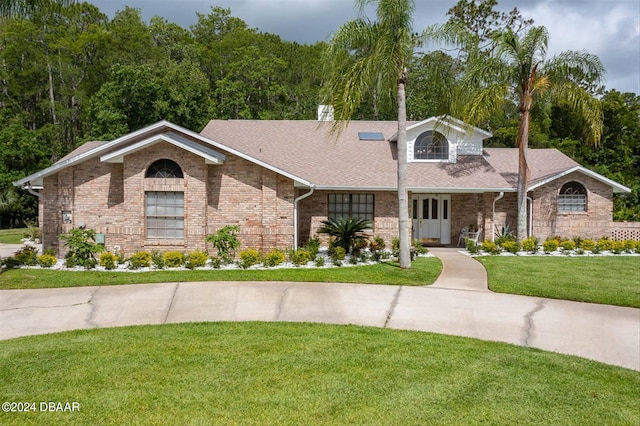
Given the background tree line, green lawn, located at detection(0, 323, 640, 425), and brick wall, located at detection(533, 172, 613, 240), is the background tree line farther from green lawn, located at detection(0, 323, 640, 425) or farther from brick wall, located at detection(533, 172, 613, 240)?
green lawn, located at detection(0, 323, 640, 425)

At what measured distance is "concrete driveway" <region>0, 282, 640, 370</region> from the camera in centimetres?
716

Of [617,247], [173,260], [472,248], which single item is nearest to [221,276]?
[173,260]

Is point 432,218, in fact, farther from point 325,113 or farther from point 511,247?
point 325,113

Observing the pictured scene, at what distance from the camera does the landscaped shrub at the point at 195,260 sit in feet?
42.2

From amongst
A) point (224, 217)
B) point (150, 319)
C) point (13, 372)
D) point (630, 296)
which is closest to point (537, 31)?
point (630, 296)

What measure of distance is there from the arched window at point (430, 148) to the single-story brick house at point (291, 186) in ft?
0.15

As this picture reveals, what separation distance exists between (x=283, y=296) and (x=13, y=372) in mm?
5222

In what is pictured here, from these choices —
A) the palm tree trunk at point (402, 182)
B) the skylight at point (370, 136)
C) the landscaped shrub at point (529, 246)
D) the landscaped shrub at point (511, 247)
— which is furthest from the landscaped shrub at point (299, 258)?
the skylight at point (370, 136)

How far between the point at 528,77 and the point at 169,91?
24.7 metres

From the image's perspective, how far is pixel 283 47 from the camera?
45.1 meters

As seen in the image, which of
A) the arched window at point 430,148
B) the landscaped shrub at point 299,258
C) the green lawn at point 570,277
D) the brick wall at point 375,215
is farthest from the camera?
the arched window at point 430,148

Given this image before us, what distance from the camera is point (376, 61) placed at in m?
12.1

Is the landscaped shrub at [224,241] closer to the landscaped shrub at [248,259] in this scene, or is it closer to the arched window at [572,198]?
the landscaped shrub at [248,259]

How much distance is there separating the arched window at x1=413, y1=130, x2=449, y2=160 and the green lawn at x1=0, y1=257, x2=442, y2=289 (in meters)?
8.40
